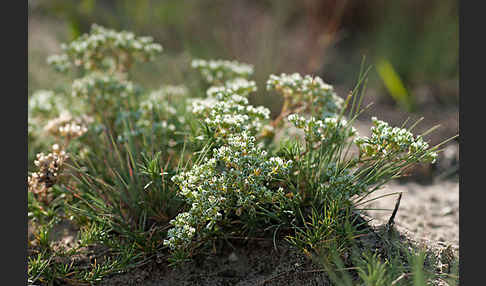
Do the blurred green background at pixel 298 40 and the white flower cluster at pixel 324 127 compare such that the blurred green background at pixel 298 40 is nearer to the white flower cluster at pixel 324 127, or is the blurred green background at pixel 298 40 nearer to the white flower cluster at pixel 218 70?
the white flower cluster at pixel 218 70

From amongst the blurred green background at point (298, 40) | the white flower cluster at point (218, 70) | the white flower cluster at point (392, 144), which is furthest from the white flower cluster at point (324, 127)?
the blurred green background at point (298, 40)

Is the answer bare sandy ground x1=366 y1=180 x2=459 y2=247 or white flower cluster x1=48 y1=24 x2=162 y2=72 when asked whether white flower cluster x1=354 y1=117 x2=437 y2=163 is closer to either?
bare sandy ground x1=366 y1=180 x2=459 y2=247

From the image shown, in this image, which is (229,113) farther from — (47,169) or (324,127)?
(47,169)

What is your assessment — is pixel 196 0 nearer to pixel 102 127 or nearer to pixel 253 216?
pixel 102 127

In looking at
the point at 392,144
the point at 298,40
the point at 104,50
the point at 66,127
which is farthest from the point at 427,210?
the point at 298,40

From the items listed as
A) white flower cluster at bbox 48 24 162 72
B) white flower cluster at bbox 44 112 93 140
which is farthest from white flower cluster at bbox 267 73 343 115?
white flower cluster at bbox 44 112 93 140

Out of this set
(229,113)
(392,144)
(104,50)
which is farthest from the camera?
(104,50)

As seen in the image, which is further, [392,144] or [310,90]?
[310,90]
